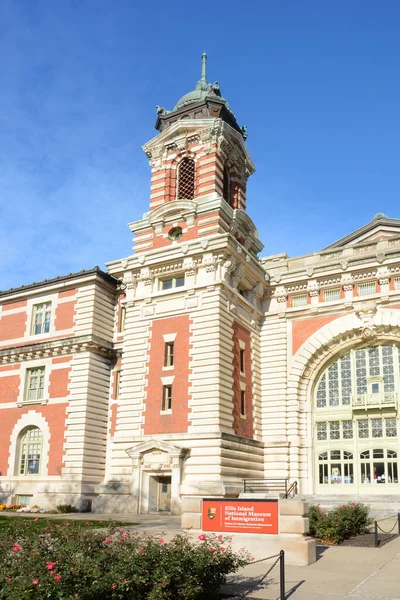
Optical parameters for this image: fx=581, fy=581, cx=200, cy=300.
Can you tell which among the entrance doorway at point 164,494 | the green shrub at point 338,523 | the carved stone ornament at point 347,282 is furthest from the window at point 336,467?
the green shrub at point 338,523

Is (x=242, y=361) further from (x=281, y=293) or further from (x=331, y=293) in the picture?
(x=331, y=293)

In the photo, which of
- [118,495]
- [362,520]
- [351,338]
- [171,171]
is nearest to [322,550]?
[362,520]

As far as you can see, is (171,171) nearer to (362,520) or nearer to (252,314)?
(252,314)

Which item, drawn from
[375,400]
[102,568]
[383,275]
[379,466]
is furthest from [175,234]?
[102,568]

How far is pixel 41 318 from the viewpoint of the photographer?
3959 cm

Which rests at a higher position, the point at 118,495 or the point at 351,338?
the point at 351,338

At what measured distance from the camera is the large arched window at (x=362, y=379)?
33.4 metres

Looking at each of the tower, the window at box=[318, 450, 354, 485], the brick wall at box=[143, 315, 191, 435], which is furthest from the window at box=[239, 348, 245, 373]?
the window at box=[318, 450, 354, 485]

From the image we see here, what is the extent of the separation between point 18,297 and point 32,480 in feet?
41.5

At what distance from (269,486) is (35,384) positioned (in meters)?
16.5

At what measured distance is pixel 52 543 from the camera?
36.4ft

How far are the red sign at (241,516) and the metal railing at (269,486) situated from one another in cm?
1511

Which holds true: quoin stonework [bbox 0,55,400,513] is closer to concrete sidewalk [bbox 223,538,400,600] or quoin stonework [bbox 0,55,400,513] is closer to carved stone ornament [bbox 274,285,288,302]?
carved stone ornament [bbox 274,285,288,302]

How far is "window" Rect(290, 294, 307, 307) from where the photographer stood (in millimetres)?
36562
